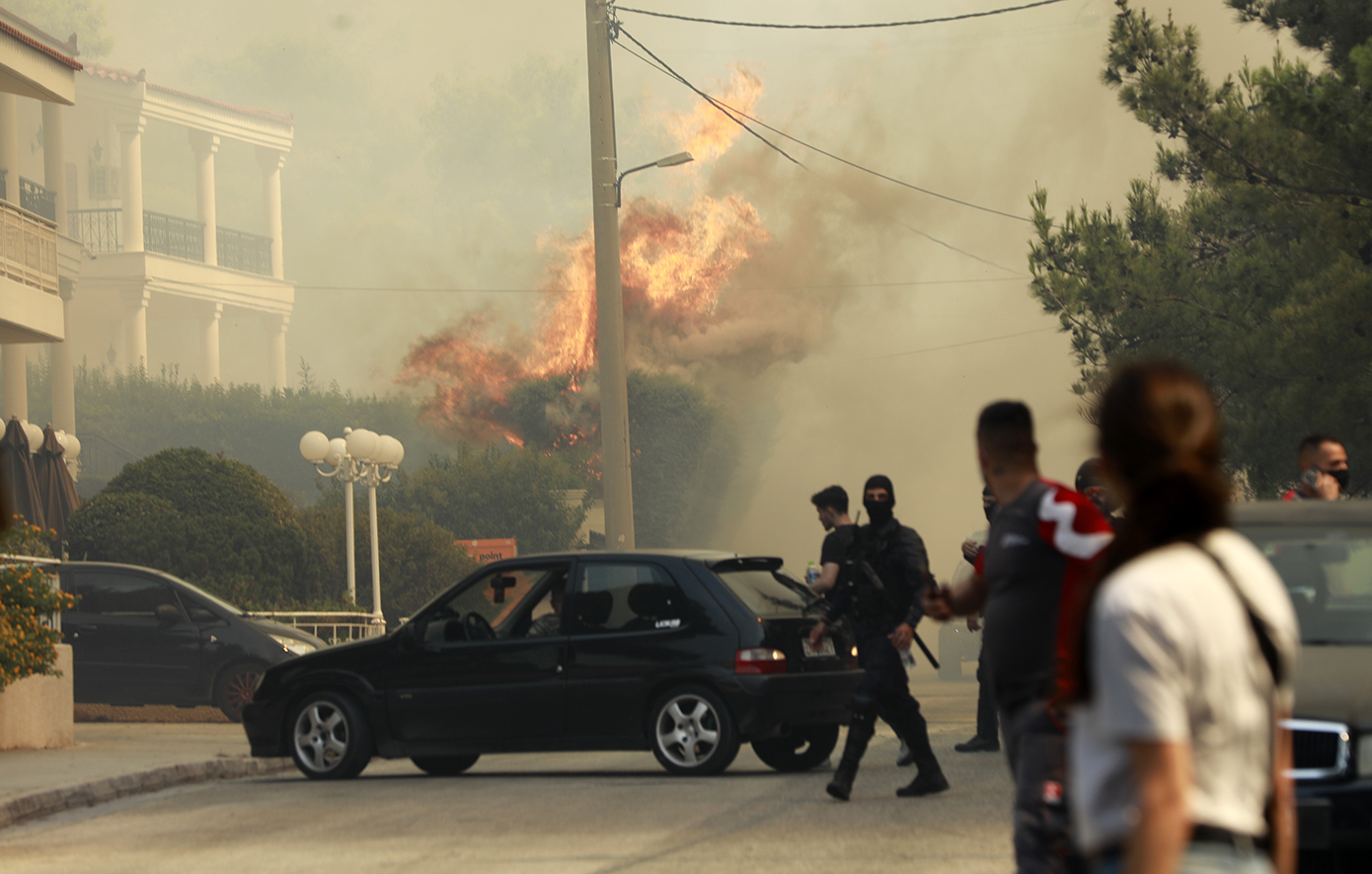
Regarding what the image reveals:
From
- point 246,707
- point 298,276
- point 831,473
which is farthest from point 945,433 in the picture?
point 298,276

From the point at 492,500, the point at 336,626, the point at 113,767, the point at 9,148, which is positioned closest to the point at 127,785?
the point at 113,767

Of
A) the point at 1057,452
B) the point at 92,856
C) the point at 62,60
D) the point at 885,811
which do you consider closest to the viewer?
the point at 92,856

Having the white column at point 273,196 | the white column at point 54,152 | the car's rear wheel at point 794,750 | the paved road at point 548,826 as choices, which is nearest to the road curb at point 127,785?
the paved road at point 548,826

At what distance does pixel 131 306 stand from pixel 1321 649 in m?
89.2

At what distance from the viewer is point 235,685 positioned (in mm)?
18391

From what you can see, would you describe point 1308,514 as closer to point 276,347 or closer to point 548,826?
point 548,826

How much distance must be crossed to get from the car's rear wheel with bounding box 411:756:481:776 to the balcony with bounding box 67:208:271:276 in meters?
79.5

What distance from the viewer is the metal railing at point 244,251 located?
99500 millimetres

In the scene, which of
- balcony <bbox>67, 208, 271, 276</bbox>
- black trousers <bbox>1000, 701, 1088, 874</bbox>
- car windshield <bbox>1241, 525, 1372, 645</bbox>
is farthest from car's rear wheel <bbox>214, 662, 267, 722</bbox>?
balcony <bbox>67, 208, 271, 276</bbox>

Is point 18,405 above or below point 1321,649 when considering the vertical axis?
above

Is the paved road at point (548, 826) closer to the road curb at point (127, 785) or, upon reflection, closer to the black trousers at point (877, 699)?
the road curb at point (127, 785)

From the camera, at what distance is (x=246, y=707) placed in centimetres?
1241

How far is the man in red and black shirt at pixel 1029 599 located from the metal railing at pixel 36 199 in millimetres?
33246

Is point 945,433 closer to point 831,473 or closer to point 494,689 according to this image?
point 831,473
